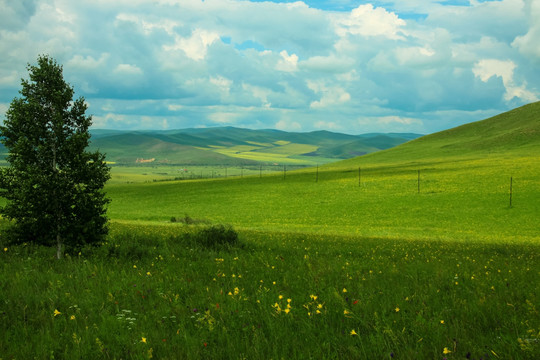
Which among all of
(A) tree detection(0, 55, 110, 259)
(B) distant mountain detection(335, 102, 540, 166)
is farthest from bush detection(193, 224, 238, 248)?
(B) distant mountain detection(335, 102, 540, 166)

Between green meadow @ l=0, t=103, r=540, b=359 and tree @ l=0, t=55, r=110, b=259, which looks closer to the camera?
green meadow @ l=0, t=103, r=540, b=359

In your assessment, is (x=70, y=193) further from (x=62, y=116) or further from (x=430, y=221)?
(x=430, y=221)

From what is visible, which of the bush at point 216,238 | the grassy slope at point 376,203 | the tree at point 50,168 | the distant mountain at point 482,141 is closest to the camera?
the tree at point 50,168

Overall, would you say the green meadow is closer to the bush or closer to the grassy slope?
the bush

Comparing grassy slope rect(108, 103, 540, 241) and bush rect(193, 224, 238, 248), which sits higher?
bush rect(193, 224, 238, 248)

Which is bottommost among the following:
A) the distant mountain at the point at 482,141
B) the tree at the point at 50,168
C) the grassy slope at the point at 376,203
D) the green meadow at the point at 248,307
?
the grassy slope at the point at 376,203

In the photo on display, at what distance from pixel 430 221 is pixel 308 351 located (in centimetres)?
4794

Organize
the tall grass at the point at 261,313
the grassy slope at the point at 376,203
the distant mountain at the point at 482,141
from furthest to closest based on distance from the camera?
the distant mountain at the point at 482,141 → the grassy slope at the point at 376,203 → the tall grass at the point at 261,313

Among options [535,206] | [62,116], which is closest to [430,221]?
[535,206]

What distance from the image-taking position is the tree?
34.8ft

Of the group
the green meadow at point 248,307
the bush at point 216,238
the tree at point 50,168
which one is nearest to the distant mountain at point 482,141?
the bush at point 216,238

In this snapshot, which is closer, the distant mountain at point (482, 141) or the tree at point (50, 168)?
the tree at point (50, 168)

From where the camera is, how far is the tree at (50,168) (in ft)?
34.8

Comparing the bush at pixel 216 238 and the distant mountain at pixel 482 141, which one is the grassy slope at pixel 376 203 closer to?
the distant mountain at pixel 482 141
